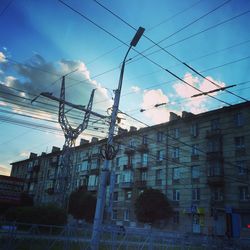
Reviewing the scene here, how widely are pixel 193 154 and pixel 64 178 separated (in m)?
18.4

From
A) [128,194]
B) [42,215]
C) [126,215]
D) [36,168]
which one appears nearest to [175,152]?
[128,194]

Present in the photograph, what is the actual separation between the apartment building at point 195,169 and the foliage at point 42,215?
357 inches

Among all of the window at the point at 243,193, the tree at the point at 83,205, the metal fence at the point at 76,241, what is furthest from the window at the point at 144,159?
the metal fence at the point at 76,241

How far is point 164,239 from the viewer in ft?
52.6

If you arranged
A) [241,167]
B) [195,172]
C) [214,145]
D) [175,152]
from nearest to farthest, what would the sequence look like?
[241,167] → [214,145] → [195,172] → [175,152]

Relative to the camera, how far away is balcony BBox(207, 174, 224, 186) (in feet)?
123

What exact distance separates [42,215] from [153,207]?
677 inches

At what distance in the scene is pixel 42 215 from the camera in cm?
2694

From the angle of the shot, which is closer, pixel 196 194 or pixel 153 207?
pixel 153 207

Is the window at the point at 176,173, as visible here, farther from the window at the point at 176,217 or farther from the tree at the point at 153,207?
the window at the point at 176,217

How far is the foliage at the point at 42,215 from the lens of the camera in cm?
2684

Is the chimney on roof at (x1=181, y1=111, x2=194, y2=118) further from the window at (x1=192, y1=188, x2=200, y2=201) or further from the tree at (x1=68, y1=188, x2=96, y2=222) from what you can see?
the tree at (x1=68, y1=188, x2=96, y2=222)

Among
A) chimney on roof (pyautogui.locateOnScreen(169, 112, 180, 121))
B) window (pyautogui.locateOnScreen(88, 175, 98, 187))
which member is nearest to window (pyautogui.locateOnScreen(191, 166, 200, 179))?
chimney on roof (pyautogui.locateOnScreen(169, 112, 180, 121))

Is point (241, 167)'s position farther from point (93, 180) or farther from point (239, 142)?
point (93, 180)
